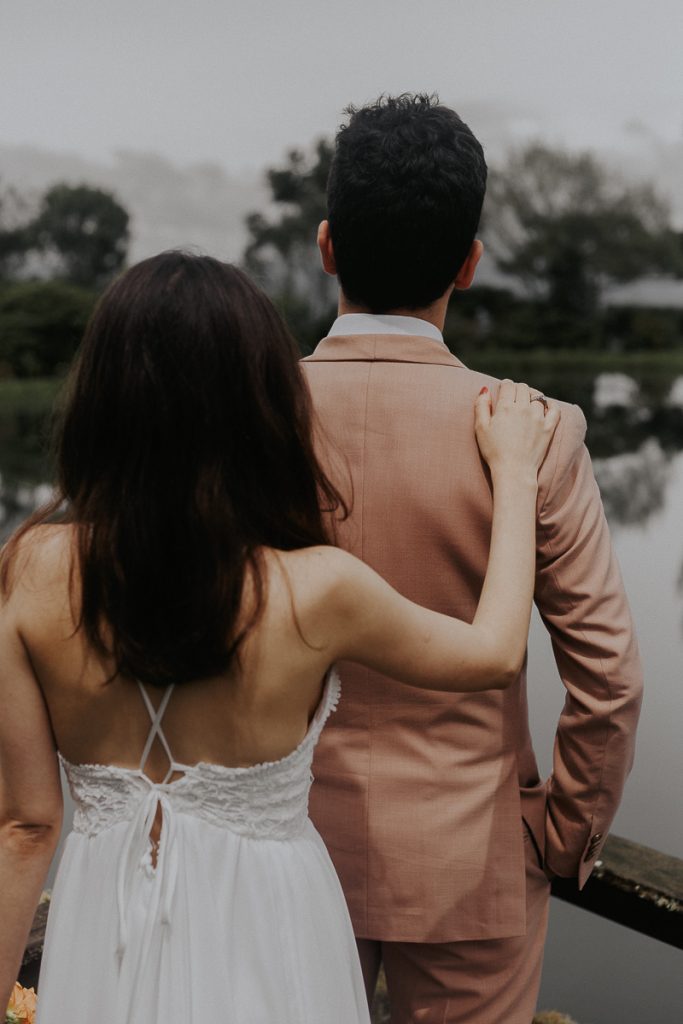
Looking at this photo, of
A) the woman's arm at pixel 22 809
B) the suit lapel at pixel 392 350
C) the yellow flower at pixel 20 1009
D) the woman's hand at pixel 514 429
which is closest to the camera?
the woman's arm at pixel 22 809

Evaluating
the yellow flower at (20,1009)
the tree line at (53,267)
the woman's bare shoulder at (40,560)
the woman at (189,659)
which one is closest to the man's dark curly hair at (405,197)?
the woman at (189,659)

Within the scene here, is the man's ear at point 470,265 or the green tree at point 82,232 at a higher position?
the man's ear at point 470,265

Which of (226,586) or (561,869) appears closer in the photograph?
(226,586)

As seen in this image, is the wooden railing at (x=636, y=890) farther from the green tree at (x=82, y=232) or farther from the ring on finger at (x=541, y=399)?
the green tree at (x=82, y=232)

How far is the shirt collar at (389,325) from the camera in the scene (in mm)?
1566

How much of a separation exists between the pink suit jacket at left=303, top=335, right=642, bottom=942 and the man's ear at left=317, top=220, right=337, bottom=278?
4.6 inches

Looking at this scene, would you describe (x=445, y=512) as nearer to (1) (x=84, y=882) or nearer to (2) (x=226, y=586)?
(2) (x=226, y=586)

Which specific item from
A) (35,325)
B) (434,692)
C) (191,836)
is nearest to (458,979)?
(434,692)

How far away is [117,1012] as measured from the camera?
1.26 m

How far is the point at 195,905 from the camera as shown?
4.17 feet

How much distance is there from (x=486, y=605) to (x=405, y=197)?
1.90ft

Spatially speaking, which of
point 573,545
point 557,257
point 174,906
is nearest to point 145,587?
point 174,906

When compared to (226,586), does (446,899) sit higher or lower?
lower

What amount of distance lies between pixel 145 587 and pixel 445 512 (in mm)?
501
